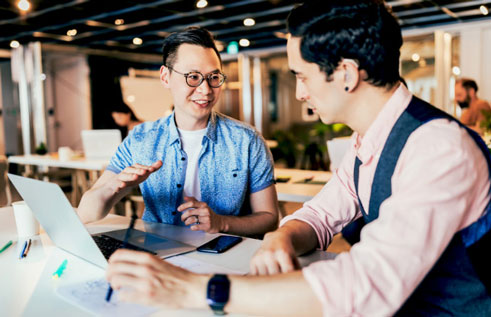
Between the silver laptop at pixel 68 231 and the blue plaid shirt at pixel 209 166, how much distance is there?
1.47 feet

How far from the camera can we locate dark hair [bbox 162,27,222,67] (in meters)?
1.96

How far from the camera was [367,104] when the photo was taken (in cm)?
113

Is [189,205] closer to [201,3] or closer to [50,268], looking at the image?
[50,268]

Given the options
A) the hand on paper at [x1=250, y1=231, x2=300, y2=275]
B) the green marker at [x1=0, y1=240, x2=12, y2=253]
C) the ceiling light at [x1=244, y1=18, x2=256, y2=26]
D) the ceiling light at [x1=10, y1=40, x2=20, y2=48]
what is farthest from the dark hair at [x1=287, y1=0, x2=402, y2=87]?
the ceiling light at [x1=10, y1=40, x2=20, y2=48]

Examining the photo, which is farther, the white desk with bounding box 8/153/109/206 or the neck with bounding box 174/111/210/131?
the white desk with bounding box 8/153/109/206

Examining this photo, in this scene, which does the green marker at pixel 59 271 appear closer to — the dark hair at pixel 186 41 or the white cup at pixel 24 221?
the white cup at pixel 24 221

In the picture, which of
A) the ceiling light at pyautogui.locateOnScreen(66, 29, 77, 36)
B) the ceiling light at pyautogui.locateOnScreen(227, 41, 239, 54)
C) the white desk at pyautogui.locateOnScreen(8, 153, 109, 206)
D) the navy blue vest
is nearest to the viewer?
the navy blue vest

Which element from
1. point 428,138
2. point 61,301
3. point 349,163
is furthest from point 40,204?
point 428,138

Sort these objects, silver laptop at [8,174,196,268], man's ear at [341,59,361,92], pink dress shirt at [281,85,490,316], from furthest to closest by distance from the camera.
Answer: silver laptop at [8,174,196,268]
man's ear at [341,59,361,92]
pink dress shirt at [281,85,490,316]

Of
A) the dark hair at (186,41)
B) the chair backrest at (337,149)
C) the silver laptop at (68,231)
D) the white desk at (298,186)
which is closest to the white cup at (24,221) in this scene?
the silver laptop at (68,231)

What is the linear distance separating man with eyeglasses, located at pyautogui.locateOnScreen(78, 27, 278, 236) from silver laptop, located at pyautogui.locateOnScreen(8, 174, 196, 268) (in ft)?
1.30

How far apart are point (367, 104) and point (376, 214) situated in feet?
0.94

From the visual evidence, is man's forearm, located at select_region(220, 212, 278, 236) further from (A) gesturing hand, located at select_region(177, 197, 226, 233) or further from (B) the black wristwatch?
(B) the black wristwatch

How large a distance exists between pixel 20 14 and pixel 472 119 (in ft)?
24.3
